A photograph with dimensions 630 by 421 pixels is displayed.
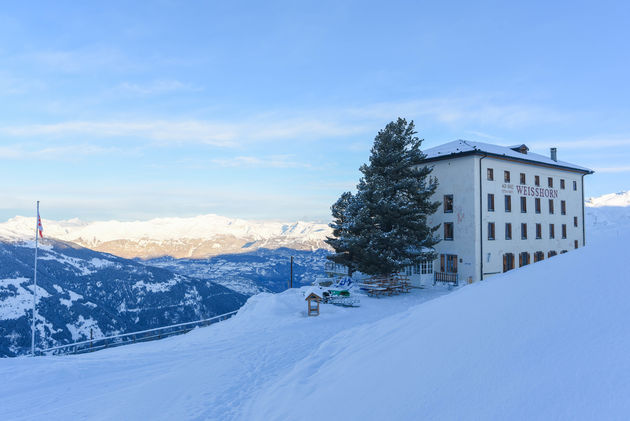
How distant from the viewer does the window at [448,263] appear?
34816mm

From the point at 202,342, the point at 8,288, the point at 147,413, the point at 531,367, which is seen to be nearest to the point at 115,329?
the point at 8,288

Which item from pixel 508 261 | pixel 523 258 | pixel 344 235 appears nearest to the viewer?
pixel 344 235

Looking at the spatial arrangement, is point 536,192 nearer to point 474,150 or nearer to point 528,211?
point 528,211

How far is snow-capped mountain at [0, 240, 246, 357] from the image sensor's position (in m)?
120

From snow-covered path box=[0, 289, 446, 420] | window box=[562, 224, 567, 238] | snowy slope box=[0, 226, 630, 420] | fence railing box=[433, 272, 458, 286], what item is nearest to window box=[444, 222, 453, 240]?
fence railing box=[433, 272, 458, 286]

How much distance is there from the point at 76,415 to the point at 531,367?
11199 millimetres

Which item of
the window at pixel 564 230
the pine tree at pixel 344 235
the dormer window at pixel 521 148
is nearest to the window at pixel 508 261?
the window at pixel 564 230

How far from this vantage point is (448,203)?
117ft

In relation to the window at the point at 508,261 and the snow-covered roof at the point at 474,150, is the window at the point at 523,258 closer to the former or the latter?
the window at the point at 508,261

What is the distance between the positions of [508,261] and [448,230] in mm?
6853

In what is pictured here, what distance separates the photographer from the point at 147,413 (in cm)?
958

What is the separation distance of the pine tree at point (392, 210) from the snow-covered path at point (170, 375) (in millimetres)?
9173

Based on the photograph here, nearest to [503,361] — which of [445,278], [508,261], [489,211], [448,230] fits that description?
[445,278]

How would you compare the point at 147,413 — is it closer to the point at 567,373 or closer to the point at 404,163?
the point at 567,373
